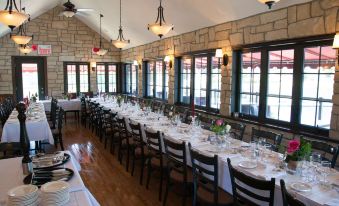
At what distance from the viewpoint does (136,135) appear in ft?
15.9

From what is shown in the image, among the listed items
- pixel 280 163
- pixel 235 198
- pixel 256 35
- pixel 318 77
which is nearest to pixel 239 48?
pixel 256 35

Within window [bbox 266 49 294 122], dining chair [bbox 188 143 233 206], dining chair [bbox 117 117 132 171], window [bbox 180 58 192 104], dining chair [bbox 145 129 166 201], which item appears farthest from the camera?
window [bbox 180 58 192 104]

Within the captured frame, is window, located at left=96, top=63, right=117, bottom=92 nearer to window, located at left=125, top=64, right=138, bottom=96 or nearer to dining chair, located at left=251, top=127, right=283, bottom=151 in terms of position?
window, located at left=125, top=64, right=138, bottom=96

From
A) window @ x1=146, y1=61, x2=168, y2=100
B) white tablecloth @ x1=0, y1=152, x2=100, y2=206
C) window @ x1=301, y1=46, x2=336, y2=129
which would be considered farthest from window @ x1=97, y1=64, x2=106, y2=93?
white tablecloth @ x1=0, y1=152, x2=100, y2=206

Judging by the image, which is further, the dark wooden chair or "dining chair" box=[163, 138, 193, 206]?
the dark wooden chair

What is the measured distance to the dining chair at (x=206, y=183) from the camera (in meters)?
2.90

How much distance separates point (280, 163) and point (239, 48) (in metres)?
3.52

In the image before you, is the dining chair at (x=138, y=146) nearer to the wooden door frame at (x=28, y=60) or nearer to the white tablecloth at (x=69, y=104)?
the white tablecloth at (x=69, y=104)

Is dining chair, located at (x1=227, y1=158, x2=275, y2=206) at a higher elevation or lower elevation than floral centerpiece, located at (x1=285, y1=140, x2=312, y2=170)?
lower

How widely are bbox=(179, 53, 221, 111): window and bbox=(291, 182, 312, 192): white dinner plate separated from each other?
4522 mm

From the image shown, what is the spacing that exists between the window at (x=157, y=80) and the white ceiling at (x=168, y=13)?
99cm

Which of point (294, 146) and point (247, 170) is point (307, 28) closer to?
point (294, 146)

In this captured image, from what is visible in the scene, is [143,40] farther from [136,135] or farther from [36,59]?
[136,135]

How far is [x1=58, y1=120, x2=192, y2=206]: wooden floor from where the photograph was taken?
414cm
